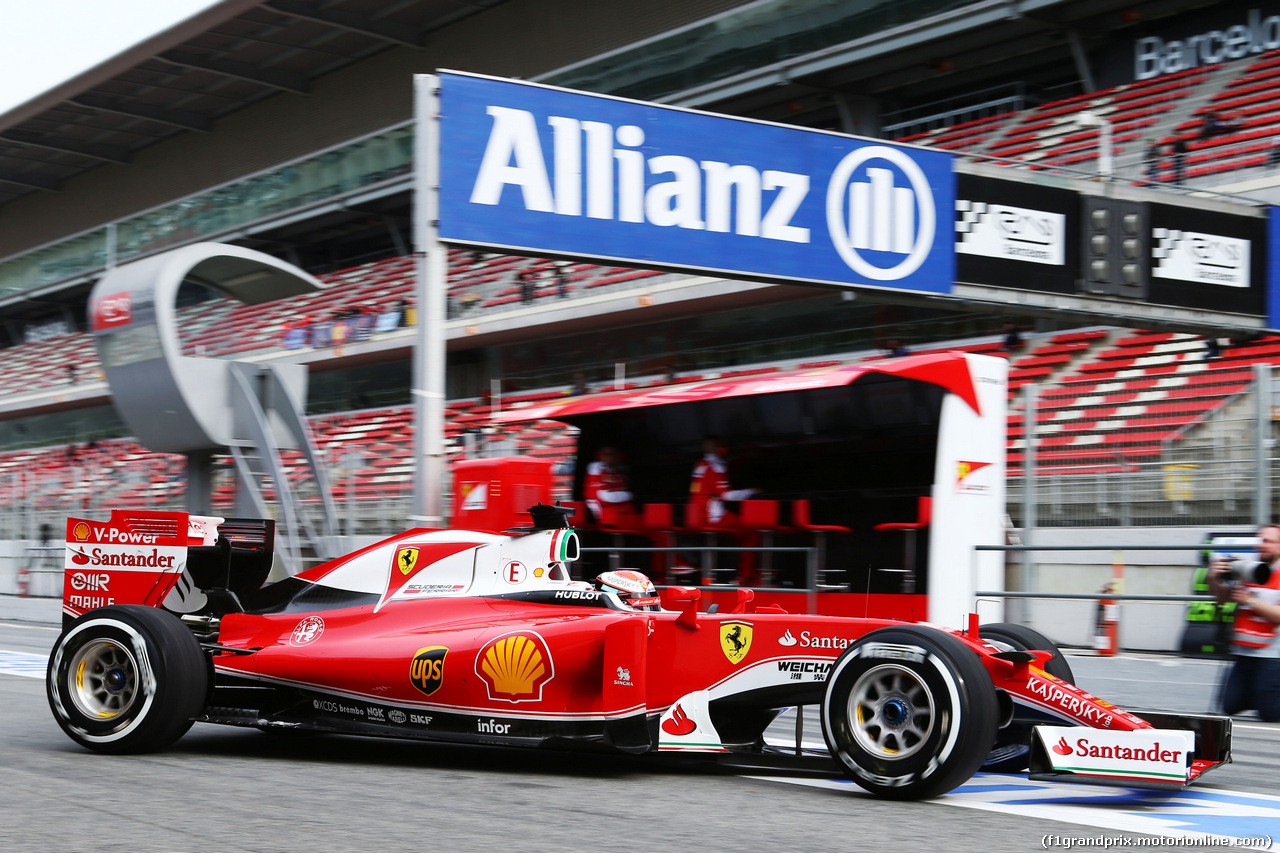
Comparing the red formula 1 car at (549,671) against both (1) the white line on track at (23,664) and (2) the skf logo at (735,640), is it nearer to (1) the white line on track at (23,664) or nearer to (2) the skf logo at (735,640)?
(2) the skf logo at (735,640)

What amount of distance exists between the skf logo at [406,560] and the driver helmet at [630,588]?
0.94m

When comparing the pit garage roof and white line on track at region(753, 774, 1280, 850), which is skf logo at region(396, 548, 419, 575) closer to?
white line on track at region(753, 774, 1280, 850)

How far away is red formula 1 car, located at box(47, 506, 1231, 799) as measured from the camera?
5.07 metres

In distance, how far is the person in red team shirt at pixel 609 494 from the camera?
13.7m

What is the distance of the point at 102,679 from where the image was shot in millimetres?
6461

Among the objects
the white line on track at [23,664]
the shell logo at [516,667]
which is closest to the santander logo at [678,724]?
the shell logo at [516,667]

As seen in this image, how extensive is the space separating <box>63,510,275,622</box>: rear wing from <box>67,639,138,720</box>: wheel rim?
74 cm

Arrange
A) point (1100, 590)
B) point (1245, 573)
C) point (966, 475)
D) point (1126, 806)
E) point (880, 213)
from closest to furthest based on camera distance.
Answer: point (1126, 806), point (1245, 573), point (1100, 590), point (966, 475), point (880, 213)

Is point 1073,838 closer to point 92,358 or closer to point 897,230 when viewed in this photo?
point 897,230

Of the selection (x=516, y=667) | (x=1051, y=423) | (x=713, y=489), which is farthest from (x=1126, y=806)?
(x=1051, y=423)

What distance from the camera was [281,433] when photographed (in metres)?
15.2

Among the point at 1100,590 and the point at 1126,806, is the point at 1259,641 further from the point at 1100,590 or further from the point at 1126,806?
the point at 1126,806

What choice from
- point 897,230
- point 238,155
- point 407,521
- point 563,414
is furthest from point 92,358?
point 897,230

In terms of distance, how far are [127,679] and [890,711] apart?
12.2 ft
